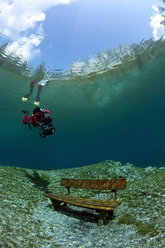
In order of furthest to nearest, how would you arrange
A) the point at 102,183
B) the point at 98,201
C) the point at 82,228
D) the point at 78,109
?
the point at 78,109 < the point at 102,183 < the point at 98,201 < the point at 82,228

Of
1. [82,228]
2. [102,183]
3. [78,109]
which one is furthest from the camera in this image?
[78,109]

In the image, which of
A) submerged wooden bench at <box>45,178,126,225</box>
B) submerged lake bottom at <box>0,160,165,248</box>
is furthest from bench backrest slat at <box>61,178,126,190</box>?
submerged lake bottom at <box>0,160,165,248</box>

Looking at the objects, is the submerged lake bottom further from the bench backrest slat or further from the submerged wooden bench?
the bench backrest slat

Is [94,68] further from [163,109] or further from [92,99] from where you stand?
[163,109]

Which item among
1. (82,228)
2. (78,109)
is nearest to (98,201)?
(82,228)

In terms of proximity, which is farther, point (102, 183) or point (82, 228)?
point (102, 183)

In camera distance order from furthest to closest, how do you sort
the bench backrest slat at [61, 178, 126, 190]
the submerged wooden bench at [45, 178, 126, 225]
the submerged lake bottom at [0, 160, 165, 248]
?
the bench backrest slat at [61, 178, 126, 190]
the submerged wooden bench at [45, 178, 126, 225]
the submerged lake bottom at [0, 160, 165, 248]

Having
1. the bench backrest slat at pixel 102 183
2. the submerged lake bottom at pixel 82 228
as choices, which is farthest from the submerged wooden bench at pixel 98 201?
the submerged lake bottom at pixel 82 228

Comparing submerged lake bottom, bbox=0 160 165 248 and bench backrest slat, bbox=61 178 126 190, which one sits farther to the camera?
bench backrest slat, bbox=61 178 126 190

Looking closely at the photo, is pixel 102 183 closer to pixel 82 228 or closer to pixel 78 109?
pixel 82 228

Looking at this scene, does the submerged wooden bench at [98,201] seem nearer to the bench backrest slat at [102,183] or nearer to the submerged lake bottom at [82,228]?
the bench backrest slat at [102,183]

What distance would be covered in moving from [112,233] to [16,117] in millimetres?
53197

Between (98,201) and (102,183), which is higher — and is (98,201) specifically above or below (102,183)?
below

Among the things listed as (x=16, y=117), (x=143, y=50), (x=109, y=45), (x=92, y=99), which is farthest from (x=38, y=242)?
(x=16, y=117)
